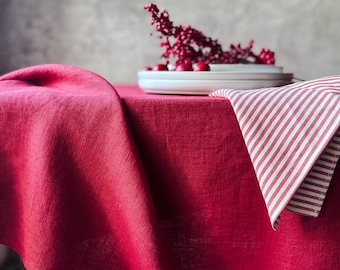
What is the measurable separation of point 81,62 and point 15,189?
0.94 meters

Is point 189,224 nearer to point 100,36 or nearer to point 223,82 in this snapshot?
point 223,82

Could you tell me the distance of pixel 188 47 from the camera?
0.76 metres

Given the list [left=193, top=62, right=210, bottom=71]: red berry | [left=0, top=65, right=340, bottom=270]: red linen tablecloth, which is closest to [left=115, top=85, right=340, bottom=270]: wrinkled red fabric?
[left=0, top=65, right=340, bottom=270]: red linen tablecloth

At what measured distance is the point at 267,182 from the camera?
1.61 ft

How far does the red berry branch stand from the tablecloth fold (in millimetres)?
210

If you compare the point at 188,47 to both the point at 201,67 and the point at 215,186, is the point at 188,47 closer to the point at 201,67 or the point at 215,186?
the point at 201,67

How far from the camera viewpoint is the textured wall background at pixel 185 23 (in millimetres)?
1397

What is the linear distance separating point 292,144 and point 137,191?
0.19 metres

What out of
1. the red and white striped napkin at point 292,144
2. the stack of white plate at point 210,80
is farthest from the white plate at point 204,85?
the red and white striped napkin at point 292,144

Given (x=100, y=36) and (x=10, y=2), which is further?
(x=100, y=36)

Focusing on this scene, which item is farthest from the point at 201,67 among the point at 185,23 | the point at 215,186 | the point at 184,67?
the point at 185,23

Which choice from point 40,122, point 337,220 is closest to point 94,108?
point 40,122

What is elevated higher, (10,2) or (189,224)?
(10,2)

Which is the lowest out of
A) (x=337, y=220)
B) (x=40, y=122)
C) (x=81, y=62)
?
(x=81, y=62)
